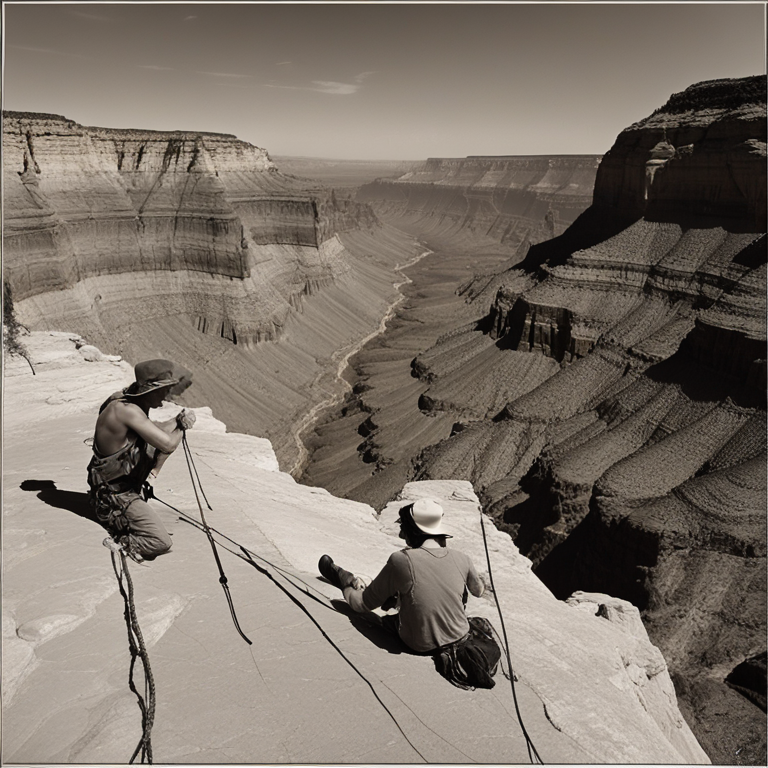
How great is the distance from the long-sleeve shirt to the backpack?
0.27ft

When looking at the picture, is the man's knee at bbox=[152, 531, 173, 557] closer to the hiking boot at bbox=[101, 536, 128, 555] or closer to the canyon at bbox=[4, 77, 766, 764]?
the hiking boot at bbox=[101, 536, 128, 555]

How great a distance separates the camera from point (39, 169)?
30109mm

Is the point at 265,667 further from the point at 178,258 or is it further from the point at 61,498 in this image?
the point at 178,258

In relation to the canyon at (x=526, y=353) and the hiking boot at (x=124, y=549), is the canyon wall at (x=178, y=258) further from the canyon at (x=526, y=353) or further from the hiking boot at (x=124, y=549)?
the hiking boot at (x=124, y=549)

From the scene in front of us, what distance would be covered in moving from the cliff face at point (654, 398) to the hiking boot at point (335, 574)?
29.3ft

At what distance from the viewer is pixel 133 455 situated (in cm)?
574

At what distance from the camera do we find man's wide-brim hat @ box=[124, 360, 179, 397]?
5.58 metres

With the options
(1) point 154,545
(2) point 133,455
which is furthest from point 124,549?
(2) point 133,455

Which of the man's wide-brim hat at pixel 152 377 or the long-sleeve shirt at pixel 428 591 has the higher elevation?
the man's wide-brim hat at pixel 152 377

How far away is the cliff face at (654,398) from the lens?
14148 millimetres

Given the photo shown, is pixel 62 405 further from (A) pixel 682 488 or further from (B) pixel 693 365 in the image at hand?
(B) pixel 693 365

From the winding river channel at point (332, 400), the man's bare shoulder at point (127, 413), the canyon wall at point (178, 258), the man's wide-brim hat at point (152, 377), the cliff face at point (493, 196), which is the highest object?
the cliff face at point (493, 196)

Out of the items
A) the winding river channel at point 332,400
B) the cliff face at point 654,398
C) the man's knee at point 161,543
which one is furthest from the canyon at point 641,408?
the man's knee at point 161,543

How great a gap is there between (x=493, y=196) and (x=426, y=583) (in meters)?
135
